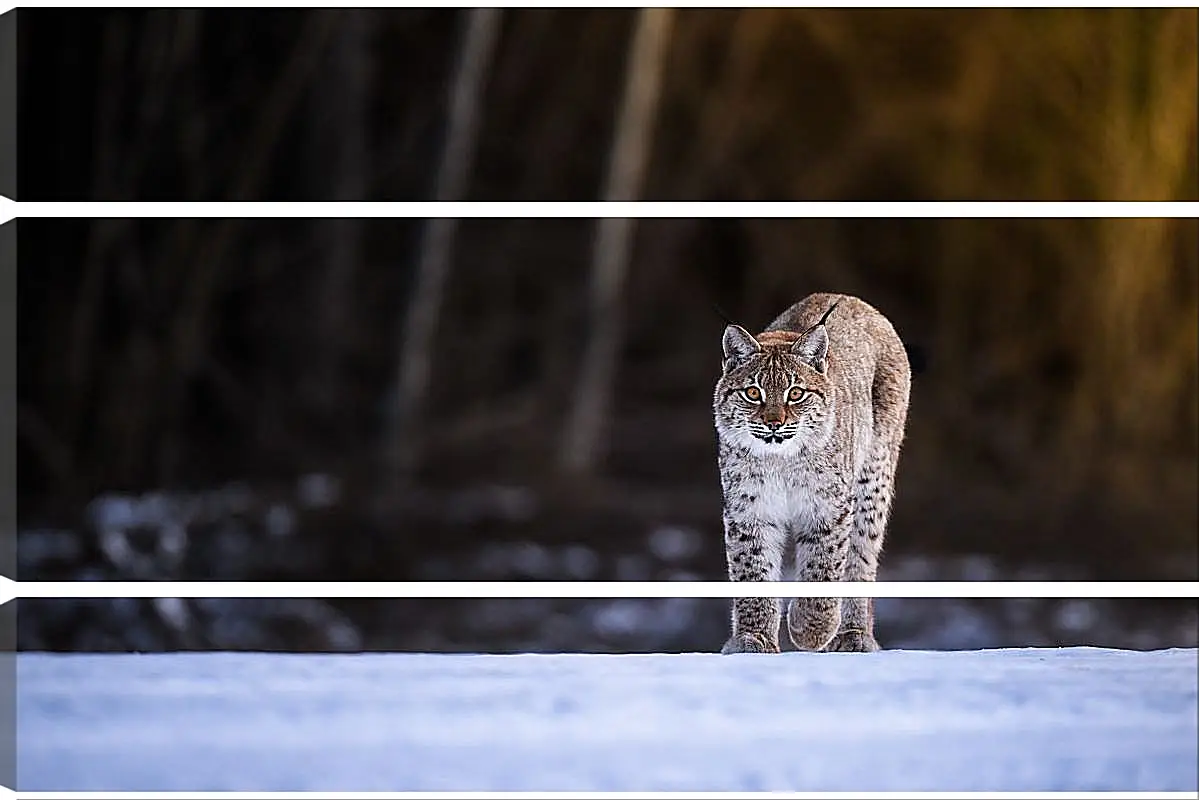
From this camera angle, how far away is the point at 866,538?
1.56 meters

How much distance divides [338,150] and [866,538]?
9.79ft

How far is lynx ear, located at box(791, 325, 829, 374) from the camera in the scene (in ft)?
4.56

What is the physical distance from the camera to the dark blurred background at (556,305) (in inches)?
151

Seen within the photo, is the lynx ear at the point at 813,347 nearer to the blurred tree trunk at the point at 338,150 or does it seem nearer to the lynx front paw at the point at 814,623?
the lynx front paw at the point at 814,623

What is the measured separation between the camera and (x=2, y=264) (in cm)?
147

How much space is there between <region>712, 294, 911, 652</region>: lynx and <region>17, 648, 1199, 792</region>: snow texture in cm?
18

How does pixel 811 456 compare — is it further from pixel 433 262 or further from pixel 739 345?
pixel 433 262

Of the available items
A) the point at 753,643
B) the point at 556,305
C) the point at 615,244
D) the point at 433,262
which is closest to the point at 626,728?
the point at 753,643

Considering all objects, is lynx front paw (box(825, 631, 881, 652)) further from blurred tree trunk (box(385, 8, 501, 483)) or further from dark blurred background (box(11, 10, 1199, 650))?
blurred tree trunk (box(385, 8, 501, 483))

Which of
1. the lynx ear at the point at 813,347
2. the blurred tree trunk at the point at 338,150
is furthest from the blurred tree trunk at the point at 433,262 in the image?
the lynx ear at the point at 813,347

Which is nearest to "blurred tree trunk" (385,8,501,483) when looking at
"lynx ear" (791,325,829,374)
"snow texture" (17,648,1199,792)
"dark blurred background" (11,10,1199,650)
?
"dark blurred background" (11,10,1199,650)

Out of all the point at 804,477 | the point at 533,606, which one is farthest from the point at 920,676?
the point at 533,606

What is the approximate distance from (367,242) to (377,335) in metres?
0.31

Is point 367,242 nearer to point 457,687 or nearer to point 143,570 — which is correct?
point 143,570
